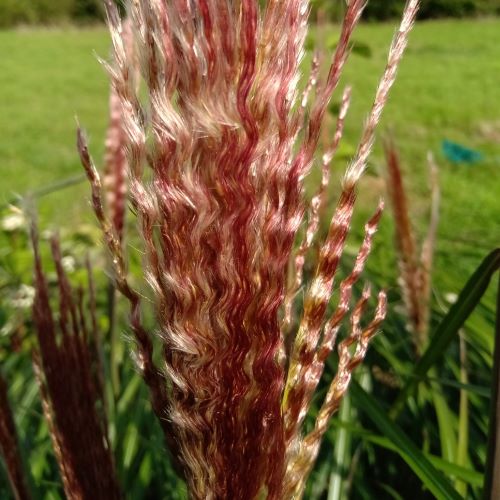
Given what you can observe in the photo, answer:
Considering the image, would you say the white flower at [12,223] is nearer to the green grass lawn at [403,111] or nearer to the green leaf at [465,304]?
the green grass lawn at [403,111]

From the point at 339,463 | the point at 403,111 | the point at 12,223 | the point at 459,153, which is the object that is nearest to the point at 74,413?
the point at 339,463

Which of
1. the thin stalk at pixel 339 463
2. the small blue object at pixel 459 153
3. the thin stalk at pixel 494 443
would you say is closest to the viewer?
the thin stalk at pixel 494 443

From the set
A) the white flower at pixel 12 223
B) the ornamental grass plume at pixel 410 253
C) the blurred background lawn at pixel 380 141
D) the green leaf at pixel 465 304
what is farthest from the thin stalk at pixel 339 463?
the white flower at pixel 12 223

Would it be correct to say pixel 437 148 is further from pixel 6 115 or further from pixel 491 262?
pixel 491 262

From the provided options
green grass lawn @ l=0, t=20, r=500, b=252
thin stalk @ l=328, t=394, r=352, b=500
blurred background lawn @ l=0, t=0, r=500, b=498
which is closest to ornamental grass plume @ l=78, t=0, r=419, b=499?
blurred background lawn @ l=0, t=0, r=500, b=498

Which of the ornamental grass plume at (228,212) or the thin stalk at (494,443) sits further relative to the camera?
the thin stalk at (494,443)

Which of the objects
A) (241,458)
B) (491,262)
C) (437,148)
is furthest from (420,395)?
(437,148)

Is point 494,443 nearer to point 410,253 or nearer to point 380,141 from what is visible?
point 410,253
